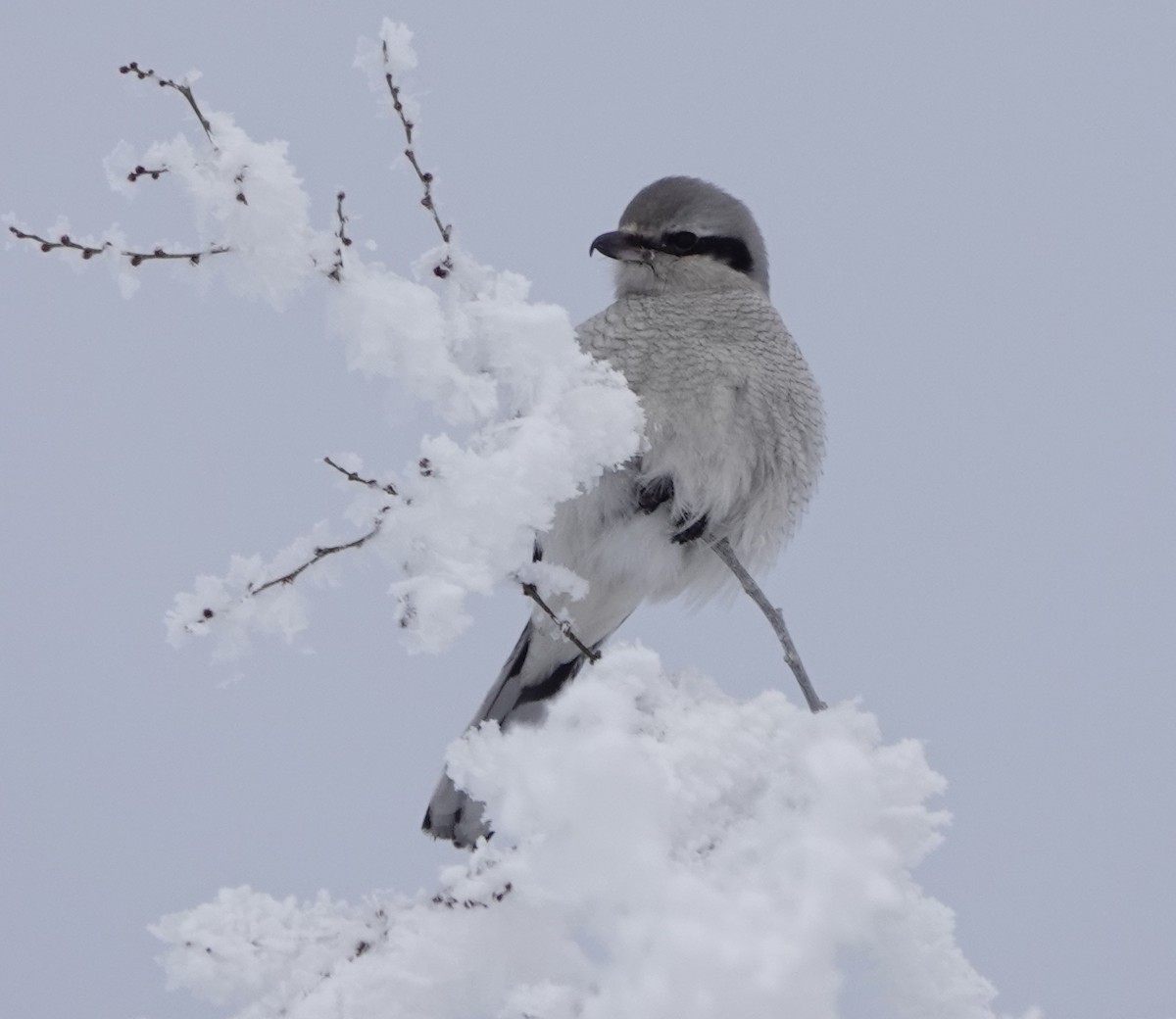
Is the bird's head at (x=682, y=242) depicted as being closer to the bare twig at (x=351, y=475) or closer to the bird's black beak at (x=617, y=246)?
the bird's black beak at (x=617, y=246)

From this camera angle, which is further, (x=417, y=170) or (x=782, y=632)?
(x=782, y=632)

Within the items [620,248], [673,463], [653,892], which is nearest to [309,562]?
[653,892]

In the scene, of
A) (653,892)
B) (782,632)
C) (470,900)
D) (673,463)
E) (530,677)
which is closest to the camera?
(653,892)

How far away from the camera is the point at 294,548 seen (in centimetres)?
138

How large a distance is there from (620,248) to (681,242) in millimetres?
133

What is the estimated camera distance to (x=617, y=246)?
10.0ft

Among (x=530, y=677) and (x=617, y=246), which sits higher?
(x=617, y=246)

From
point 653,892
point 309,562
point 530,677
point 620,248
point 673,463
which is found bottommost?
point 653,892

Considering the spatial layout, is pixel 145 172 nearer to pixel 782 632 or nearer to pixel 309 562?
pixel 309 562

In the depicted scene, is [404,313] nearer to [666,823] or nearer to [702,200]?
[666,823]

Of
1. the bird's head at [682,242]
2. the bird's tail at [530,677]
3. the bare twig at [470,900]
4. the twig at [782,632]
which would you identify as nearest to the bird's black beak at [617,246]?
the bird's head at [682,242]

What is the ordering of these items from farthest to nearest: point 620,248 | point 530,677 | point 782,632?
point 620,248, point 530,677, point 782,632

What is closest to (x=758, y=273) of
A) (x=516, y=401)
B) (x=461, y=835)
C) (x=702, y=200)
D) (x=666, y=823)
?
(x=702, y=200)

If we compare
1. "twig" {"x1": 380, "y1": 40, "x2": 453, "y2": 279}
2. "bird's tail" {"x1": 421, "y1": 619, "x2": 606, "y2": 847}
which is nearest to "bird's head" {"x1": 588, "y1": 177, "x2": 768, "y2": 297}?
"bird's tail" {"x1": 421, "y1": 619, "x2": 606, "y2": 847}
